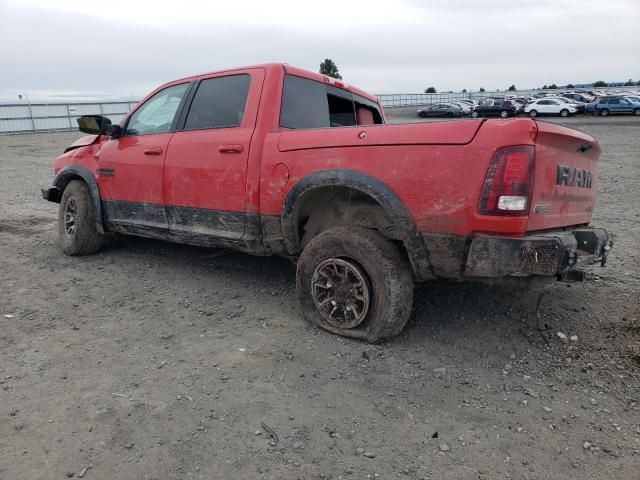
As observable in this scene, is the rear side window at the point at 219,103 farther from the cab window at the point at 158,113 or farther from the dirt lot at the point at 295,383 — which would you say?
the dirt lot at the point at 295,383

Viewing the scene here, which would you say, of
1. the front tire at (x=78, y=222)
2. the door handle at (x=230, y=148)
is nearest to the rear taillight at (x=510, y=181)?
the door handle at (x=230, y=148)

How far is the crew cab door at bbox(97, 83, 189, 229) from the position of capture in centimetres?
452

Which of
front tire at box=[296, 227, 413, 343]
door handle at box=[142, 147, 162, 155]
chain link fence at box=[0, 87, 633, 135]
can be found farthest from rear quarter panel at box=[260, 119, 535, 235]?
chain link fence at box=[0, 87, 633, 135]

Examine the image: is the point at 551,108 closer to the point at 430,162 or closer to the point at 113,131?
the point at 113,131

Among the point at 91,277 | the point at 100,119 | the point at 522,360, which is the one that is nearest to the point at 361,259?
the point at 522,360

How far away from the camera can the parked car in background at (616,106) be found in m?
32.5

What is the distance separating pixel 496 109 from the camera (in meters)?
36.3

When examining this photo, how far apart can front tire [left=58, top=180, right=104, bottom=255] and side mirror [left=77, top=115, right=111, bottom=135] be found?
69 cm

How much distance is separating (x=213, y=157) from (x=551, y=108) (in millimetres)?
36336

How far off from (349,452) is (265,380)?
783 mm

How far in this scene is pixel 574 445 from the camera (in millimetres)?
2416

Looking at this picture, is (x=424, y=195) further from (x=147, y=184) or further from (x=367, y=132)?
(x=147, y=184)

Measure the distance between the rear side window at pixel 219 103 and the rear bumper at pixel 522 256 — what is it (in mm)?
2162

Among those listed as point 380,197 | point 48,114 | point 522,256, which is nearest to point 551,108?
point 48,114
